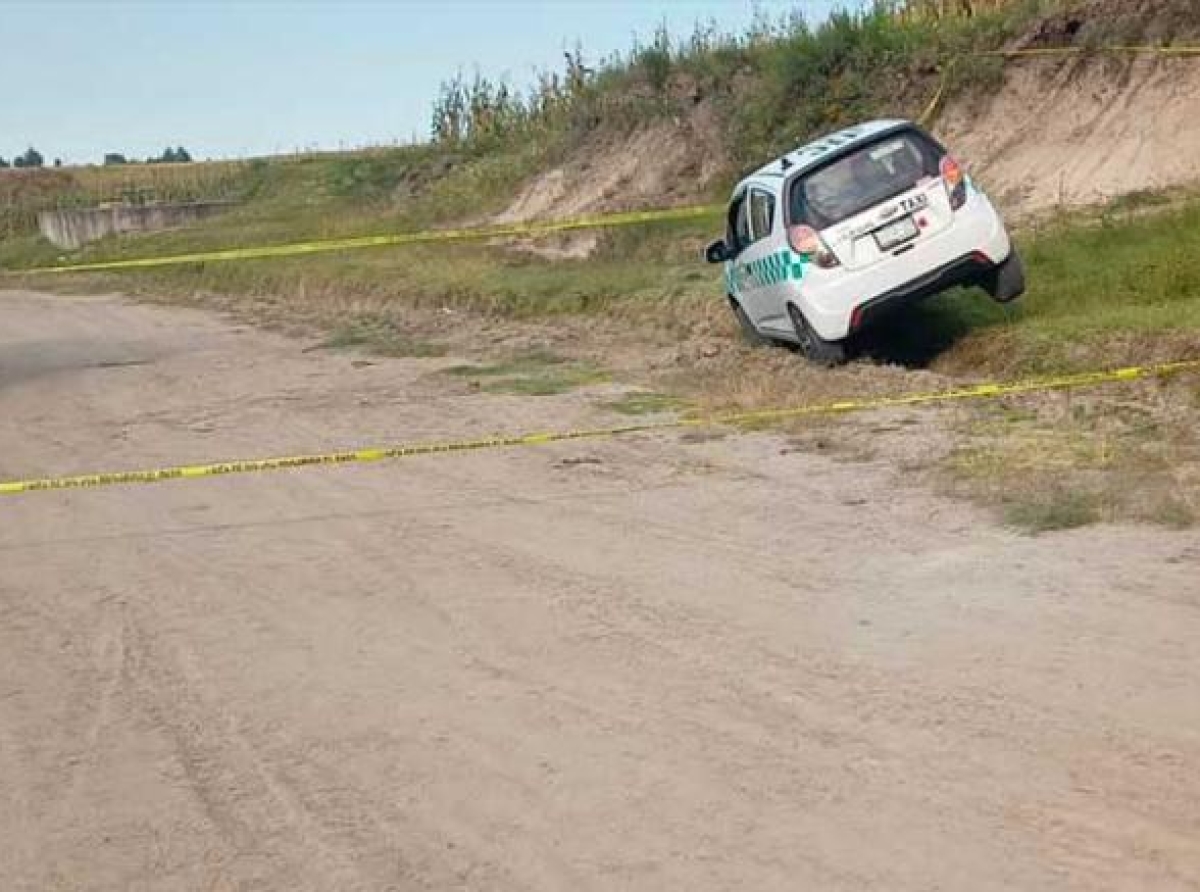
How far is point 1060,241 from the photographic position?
1697cm

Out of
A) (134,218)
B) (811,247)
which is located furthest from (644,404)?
(134,218)

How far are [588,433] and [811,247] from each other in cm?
250

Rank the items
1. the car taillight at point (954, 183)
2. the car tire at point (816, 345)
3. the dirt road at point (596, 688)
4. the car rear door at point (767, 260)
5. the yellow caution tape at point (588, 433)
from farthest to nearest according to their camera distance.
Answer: the car rear door at point (767, 260) → the car tire at point (816, 345) → the car taillight at point (954, 183) → the yellow caution tape at point (588, 433) → the dirt road at point (596, 688)

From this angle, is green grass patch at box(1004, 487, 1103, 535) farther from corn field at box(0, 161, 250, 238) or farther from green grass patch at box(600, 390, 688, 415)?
corn field at box(0, 161, 250, 238)

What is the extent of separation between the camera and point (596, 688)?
6.86 m

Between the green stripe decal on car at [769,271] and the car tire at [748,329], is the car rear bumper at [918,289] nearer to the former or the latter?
the green stripe decal on car at [769,271]

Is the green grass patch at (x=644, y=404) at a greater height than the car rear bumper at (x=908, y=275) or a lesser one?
lesser

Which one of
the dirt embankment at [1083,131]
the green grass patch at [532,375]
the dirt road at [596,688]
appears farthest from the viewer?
the dirt embankment at [1083,131]

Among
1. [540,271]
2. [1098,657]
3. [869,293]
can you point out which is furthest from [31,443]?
[540,271]

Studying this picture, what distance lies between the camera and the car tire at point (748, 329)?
16047mm

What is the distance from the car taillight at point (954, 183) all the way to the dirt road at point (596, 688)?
11.0ft

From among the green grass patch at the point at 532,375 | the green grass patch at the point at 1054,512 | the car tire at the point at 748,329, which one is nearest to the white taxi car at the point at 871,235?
the car tire at the point at 748,329

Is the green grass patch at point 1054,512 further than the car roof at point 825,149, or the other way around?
the car roof at point 825,149

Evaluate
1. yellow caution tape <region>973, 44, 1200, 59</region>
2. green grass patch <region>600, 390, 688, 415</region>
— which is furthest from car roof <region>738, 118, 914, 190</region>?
yellow caution tape <region>973, 44, 1200, 59</region>
